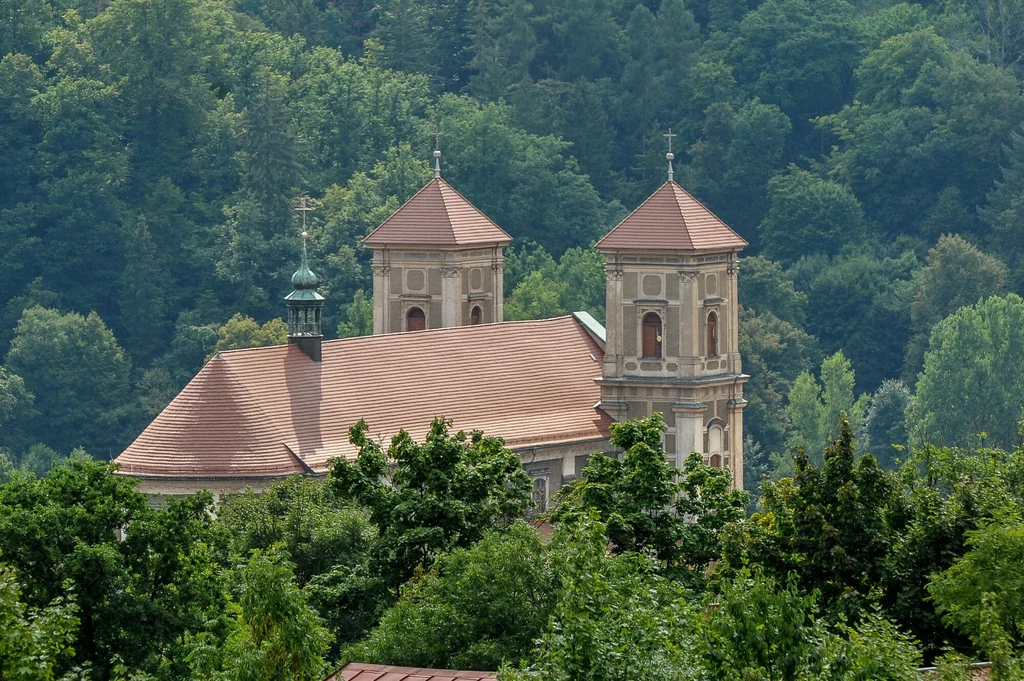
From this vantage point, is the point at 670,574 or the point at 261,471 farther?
the point at 261,471

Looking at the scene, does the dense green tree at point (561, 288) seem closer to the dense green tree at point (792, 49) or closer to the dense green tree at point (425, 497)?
the dense green tree at point (792, 49)

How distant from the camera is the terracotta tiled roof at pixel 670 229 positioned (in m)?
78.3

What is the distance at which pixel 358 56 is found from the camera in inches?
5502

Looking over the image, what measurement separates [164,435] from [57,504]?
77.4ft

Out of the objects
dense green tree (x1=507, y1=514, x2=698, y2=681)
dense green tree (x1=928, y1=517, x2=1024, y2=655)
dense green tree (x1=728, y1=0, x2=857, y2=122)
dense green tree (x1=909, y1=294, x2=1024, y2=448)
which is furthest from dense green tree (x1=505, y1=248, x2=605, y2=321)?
dense green tree (x1=507, y1=514, x2=698, y2=681)

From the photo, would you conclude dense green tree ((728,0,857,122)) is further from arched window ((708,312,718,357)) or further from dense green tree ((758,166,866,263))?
arched window ((708,312,718,357))

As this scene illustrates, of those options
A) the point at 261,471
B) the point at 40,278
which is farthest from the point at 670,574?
the point at 40,278

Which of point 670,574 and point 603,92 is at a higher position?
point 603,92

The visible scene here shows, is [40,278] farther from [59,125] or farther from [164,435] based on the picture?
[164,435]

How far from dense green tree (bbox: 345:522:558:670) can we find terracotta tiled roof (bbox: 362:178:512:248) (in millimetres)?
36756

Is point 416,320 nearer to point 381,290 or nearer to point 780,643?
point 381,290

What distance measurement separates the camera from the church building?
236ft

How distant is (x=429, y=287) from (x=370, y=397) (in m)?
9.12

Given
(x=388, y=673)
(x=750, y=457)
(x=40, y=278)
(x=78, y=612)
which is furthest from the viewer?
(x=40, y=278)
